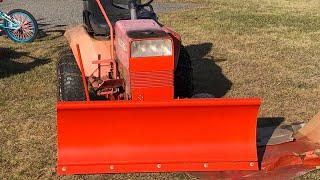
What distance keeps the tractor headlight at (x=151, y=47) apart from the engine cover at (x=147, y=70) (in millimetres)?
19

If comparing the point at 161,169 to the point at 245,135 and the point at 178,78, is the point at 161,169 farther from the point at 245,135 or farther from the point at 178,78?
the point at 178,78

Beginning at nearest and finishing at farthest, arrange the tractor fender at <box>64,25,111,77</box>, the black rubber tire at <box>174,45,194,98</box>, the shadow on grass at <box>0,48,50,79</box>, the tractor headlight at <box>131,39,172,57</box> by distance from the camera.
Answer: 1. the tractor headlight at <box>131,39,172,57</box>
2. the tractor fender at <box>64,25,111,77</box>
3. the black rubber tire at <box>174,45,194,98</box>
4. the shadow on grass at <box>0,48,50,79</box>

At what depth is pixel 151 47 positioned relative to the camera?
4387 millimetres

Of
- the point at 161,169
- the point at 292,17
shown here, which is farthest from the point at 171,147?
the point at 292,17

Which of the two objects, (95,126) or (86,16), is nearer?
(95,126)

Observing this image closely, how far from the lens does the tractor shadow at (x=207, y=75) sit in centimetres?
673

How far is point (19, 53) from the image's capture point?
8.83 metres

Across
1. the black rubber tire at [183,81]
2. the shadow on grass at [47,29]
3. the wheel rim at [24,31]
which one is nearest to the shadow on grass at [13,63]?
the wheel rim at [24,31]

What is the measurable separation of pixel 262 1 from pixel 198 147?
40.8 ft

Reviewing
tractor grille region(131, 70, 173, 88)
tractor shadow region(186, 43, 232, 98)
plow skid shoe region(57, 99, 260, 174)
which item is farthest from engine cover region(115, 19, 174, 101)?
tractor shadow region(186, 43, 232, 98)

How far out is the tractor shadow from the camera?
673cm

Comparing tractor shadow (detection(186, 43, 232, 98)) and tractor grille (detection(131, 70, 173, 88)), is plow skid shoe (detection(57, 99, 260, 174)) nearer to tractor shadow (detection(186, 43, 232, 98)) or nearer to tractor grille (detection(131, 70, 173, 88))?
tractor grille (detection(131, 70, 173, 88))

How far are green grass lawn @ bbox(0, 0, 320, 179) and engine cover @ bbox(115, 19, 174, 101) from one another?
0.70m

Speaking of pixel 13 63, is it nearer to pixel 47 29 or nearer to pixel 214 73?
pixel 214 73
